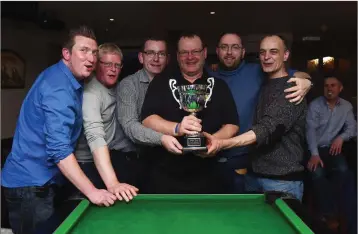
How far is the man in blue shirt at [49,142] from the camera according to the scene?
6.96 ft

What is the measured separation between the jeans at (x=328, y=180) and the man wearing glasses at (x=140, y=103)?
2.00m

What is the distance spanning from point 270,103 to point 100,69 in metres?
1.03

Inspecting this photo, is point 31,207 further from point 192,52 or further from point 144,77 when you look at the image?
point 192,52

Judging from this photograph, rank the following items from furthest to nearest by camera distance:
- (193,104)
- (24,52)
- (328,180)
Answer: (24,52)
(328,180)
(193,104)

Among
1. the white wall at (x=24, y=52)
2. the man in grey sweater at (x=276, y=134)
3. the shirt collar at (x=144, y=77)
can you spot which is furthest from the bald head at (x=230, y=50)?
the white wall at (x=24, y=52)

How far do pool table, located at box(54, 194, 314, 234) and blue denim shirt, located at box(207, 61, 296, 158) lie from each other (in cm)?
73

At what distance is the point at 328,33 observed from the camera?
7.80m

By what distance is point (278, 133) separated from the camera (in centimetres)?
247

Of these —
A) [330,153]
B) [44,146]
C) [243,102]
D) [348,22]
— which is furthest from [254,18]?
[44,146]

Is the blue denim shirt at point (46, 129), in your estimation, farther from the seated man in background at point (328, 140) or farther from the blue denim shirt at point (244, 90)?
the seated man in background at point (328, 140)

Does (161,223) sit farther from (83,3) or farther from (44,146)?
(83,3)

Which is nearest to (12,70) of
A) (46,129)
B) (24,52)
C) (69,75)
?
(24,52)

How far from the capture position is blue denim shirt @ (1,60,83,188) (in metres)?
2.11

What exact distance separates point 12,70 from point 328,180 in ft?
13.3
